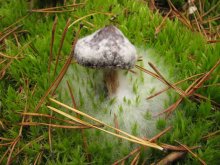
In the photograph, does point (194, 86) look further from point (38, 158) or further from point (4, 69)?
point (4, 69)

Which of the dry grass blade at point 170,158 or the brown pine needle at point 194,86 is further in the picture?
the brown pine needle at point 194,86

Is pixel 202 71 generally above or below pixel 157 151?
above

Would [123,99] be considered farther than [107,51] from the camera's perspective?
Yes

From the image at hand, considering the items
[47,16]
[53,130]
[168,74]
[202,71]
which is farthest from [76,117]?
[47,16]

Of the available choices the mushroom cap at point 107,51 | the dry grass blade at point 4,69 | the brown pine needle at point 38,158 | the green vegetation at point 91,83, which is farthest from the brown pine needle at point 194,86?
the dry grass blade at point 4,69

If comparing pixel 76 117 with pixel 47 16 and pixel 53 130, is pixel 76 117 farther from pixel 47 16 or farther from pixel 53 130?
pixel 47 16

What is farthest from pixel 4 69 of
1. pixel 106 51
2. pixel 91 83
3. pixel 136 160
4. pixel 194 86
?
pixel 194 86

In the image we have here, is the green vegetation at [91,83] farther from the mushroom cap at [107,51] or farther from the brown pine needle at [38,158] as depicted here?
the mushroom cap at [107,51]

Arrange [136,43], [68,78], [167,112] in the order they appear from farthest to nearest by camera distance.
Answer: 1. [136,43]
2. [68,78]
3. [167,112]
